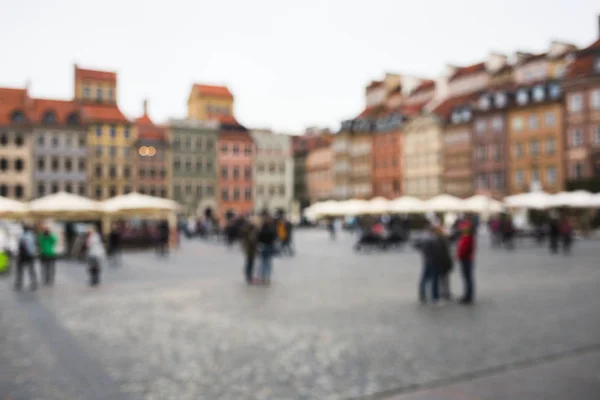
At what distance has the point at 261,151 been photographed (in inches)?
3199

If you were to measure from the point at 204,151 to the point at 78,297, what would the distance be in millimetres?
64082

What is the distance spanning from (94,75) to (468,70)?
130 feet

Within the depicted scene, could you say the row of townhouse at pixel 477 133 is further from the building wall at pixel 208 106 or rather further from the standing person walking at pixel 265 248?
the standing person walking at pixel 265 248

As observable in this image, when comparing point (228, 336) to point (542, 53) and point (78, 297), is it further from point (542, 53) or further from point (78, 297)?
point (542, 53)

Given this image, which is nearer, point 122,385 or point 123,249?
point 122,385

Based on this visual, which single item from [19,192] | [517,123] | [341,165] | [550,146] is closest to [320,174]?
[341,165]

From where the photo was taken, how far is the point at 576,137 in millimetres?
50719

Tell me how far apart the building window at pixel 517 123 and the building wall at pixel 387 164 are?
50.4 feet

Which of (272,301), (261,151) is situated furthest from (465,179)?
(272,301)

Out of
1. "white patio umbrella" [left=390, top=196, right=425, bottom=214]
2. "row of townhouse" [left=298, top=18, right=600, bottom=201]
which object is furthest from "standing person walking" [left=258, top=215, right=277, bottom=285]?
"row of townhouse" [left=298, top=18, right=600, bottom=201]

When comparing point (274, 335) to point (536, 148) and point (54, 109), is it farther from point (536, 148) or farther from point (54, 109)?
point (54, 109)

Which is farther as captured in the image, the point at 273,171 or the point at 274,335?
the point at 273,171

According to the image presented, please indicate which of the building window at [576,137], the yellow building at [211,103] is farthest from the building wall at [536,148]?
the yellow building at [211,103]

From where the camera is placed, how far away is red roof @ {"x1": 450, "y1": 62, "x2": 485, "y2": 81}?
64.3 m
